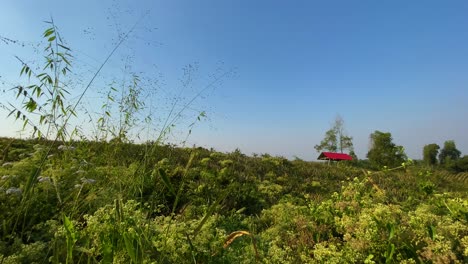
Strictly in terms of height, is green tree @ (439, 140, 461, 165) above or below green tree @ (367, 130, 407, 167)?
above

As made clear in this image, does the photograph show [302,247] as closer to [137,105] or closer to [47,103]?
[137,105]

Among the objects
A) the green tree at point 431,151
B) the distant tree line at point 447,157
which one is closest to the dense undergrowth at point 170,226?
the distant tree line at point 447,157

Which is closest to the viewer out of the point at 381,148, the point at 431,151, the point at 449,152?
the point at 381,148

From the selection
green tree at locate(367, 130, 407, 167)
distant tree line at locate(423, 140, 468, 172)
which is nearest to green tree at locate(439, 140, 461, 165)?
distant tree line at locate(423, 140, 468, 172)

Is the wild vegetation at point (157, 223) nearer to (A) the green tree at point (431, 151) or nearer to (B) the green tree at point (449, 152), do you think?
(A) the green tree at point (431, 151)

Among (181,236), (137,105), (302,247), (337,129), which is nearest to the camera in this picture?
(181,236)

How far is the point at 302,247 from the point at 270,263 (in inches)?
29.4

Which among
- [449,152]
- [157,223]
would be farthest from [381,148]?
[449,152]

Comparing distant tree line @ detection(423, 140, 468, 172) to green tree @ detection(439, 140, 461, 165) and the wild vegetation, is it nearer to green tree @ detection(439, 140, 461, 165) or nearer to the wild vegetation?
green tree @ detection(439, 140, 461, 165)

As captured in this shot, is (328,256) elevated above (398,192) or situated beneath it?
situated beneath

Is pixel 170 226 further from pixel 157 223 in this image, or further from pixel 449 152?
pixel 449 152

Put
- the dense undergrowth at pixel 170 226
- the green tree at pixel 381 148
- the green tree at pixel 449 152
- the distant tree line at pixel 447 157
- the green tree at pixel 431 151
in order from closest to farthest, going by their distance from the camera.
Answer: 1. the dense undergrowth at pixel 170 226
2. the green tree at pixel 381 148
3. the distant tree line at pixel 447 157
4. the green tree at pixel 431 151
5. the green tree at pixel 449 152

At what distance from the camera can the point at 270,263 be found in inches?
94.2

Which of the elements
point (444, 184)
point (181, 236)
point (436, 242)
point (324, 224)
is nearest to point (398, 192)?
point (444, 184)
